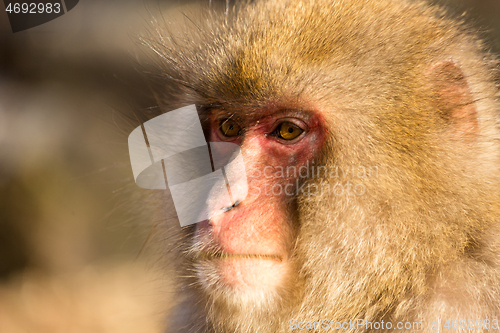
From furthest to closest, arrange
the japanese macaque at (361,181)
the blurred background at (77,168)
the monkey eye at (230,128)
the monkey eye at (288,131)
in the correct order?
1. the blurred background at (77,168)
2. the monkey eye at (230,128)
3. the monkey eye at (288,131)
4. the japanese macaque at (361,181)

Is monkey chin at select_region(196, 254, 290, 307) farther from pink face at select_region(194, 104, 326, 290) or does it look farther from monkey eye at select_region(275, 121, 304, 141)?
monkey eye at select_region(275, 121, 304, 141)

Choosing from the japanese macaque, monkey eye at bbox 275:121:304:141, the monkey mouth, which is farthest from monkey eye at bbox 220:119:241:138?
the monkey mouth

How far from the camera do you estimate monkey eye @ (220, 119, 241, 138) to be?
1.56m

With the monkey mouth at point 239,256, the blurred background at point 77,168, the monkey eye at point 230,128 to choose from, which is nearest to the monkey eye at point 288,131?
the monkey eye at point 230,128

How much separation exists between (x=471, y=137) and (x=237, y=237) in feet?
2.82

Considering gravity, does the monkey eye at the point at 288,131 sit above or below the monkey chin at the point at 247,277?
above

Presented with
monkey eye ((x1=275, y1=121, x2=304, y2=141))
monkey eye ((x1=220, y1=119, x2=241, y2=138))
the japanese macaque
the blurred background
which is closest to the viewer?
the japanese macaque

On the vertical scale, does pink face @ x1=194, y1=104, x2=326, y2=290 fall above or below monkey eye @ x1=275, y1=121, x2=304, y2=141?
below

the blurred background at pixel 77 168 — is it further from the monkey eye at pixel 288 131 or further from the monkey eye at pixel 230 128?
the monkey eye at pixel 288 131

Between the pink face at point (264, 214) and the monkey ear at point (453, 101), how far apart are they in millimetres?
397

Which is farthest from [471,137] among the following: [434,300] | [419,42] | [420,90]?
[434,300]

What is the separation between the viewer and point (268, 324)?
4.76ft

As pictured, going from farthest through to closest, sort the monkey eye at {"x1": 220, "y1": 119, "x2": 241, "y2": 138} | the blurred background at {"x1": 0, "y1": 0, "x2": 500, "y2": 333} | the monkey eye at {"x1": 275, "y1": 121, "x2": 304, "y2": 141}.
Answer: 1. the blurred background at {"x1": 0, "y1": 0, "x2": 500, "y2": 333}
2. the monkey eye at {"x1": 220, "y1": 119, "x2": 241, "y2": 138}
3. the monkey eye at {"x1": 275, "y1": 121, "x2": 304, "y2": 141}

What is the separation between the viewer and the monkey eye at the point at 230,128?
1.56 metres
